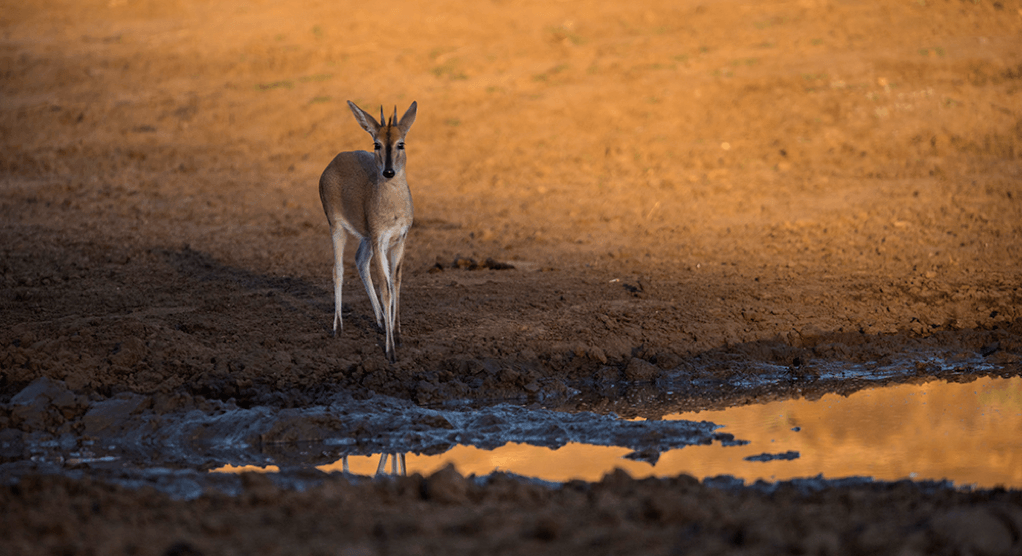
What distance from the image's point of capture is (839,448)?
5.91 metres

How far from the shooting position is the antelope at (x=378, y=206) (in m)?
7.49

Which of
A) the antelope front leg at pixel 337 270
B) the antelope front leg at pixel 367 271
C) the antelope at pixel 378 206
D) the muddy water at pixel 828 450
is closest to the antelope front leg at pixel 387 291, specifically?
the antelope at pixel 378 206

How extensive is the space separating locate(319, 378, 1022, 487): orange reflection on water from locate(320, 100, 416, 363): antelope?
82.0 inches

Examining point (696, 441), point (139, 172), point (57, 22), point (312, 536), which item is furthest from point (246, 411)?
point (57, 22)

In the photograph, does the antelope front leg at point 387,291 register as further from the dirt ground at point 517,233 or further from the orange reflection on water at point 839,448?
the orange reflection on water at point 839,448

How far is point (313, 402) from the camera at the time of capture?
6.79 metres

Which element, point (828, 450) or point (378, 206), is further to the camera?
point (378, 206)

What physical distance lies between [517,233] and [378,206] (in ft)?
13.8

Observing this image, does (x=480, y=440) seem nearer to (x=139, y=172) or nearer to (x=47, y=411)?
(x=47, y=411)

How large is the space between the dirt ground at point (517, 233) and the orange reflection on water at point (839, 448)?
0.46 m

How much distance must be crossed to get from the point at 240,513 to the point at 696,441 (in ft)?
9.81

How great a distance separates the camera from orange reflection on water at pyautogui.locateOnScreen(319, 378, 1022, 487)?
5461mm

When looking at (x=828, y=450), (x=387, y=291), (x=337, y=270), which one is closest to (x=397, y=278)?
(x=387, y=291)

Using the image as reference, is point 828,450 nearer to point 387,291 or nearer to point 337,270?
point 387,291
